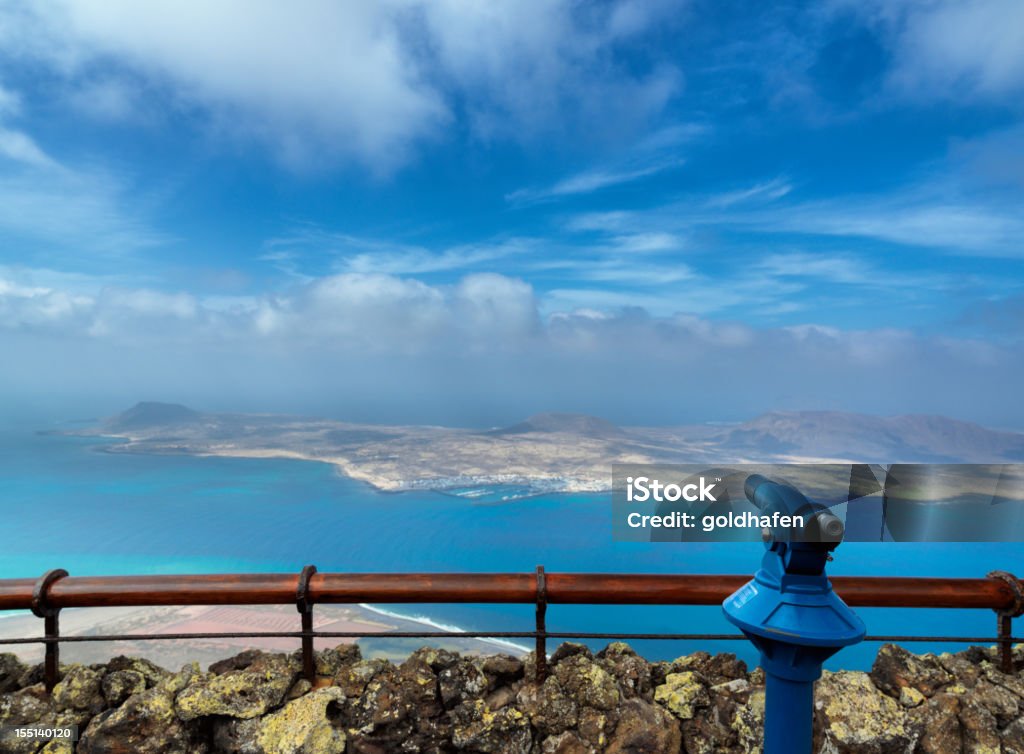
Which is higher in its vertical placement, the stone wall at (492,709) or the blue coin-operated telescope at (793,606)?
the blue coin-operated telescope at (793,606)

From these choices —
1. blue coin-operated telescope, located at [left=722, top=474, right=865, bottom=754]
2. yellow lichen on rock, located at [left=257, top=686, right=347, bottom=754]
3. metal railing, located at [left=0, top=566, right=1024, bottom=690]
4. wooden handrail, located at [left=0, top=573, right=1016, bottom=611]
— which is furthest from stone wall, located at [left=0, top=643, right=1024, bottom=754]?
blue coin-operated telescope, located at [left=722, top=474, right=865, bottom=754]

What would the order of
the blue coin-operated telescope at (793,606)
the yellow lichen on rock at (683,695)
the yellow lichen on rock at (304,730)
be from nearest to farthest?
the blue coin-operated telescope at (793,606), the yellow lichen on rock at (304,730), the yellow lichen on rock at (683,695)

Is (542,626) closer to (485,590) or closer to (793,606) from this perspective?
(485,590)

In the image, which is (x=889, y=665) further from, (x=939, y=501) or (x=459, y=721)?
(x=459, y=721)

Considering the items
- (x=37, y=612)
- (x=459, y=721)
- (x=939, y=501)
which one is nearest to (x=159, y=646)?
(x=37, y=612)

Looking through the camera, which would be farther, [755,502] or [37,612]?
[37,612]

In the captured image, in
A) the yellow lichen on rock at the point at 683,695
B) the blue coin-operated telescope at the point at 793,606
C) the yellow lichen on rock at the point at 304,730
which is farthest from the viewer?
the yellow lichen on rock at the point at 683,695

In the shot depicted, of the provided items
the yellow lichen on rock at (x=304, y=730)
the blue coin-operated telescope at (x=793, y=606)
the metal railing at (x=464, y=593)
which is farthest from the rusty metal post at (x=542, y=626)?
the blue coin-operated telescope at (x=793, y=606)

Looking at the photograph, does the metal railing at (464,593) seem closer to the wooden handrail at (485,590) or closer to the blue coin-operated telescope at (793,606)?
the wooden handrail at (485,590)
